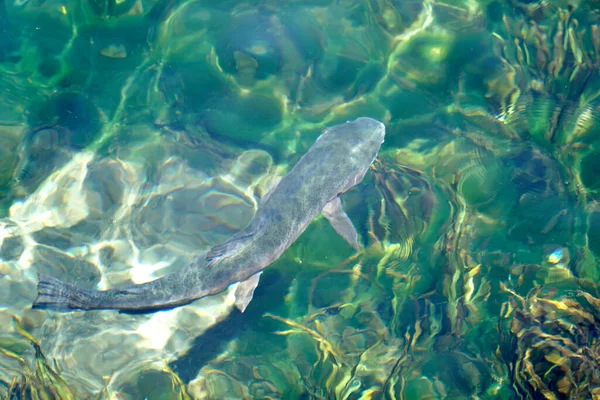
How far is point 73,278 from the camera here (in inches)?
243

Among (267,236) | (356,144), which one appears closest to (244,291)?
(267,236)

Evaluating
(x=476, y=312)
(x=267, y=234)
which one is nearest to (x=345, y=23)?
(x=267, y=234)

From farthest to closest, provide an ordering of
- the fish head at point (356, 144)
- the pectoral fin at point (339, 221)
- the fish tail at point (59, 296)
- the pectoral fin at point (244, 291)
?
the fish head at point (356, 144) → the pectoral fin at point (339, 221) → the pectoral fin at point (244, 291) → the fish tail at point (59, 296)

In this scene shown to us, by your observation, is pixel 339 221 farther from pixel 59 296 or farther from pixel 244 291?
pixel 59 296

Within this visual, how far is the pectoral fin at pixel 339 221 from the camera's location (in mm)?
5840

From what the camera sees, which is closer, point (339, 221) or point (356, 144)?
point (339, 221)

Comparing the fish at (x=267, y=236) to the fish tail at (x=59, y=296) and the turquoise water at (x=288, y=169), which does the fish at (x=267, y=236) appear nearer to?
the fish tail at (x=59, y=296)

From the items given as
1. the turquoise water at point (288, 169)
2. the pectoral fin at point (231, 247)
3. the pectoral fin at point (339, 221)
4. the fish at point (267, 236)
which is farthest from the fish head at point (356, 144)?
the pectoral fin at point (231, 247)

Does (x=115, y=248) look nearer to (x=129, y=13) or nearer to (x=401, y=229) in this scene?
(x=129, y=13)

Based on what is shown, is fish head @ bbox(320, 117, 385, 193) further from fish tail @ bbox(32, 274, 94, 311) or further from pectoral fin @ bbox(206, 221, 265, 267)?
fish tail @ bbox(32, 274, 94, 311)

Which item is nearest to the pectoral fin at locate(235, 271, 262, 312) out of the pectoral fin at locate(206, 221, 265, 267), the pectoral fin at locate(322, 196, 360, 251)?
the pectoral fin at locate(206, 221, 265, 267)

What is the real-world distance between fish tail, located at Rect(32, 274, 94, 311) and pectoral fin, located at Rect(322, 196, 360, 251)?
328cm

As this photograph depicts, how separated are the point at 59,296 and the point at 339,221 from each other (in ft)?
12.3

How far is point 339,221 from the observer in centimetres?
591
